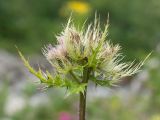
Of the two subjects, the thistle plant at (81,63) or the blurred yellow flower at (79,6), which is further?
the blurred yellow flower at (79,6)

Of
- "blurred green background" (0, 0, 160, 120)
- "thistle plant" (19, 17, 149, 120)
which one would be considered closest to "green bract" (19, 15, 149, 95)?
"thistle plant" (19, 17, 149, 120)

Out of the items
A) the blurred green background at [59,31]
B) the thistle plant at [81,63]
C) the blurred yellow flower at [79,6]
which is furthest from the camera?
the blurred yellow flower at [79,6]

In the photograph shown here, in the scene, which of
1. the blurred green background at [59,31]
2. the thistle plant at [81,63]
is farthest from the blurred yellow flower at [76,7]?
the thistle plant at [81,63]

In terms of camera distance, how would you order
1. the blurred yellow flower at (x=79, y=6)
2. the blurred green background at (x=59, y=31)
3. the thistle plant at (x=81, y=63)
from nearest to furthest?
the thistle plant at (x=81, y=63) < the blurred green background at (x=59, y=31) < the blurred yellow flower at (x=79, y=6)

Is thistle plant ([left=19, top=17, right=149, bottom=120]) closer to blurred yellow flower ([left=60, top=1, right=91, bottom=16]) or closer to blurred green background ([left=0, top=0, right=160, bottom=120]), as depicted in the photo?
blurred green background ([left=0, top=0, right=160, bottom=120])

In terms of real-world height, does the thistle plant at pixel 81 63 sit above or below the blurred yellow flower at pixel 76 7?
below

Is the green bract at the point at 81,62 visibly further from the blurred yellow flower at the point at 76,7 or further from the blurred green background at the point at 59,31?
the blurred yellow flower at the point at 76,7

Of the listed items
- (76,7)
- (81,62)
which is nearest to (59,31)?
(76,7)
